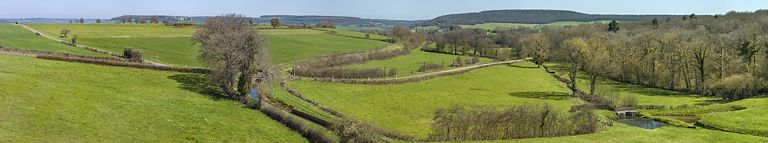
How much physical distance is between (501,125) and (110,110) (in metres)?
27.0

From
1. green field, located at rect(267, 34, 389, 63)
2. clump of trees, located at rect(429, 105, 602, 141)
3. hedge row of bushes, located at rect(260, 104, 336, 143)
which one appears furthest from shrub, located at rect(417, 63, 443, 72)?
hedge row of bushes, located at rect(260, 104, 336, 143)

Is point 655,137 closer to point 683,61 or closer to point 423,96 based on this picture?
point 423,96

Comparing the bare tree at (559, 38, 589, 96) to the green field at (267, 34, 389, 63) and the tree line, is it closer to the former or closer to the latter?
the tree line

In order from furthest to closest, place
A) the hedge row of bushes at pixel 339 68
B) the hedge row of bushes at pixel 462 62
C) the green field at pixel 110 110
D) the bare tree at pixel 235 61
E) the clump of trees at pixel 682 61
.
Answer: the hedge row of bushes at pixel 462 62 → the hedge row of bushes at pixel 339 68 → the clump of trees at pixel 682 61 → the bare tree at pixel 235 61 → the green field at pixel 110 110

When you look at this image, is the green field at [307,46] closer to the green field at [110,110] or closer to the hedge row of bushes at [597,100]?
the hedge row of bushes at [597,100]

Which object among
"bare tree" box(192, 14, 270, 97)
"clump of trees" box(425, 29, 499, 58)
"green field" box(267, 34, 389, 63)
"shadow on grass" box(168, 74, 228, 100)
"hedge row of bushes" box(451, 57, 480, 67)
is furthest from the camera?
"clump of trees" box(425, 29, 499, 58)

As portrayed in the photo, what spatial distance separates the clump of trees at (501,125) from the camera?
39844 millimetres

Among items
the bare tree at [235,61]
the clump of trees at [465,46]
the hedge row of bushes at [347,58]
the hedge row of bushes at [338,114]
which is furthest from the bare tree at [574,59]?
the clump of trees at [465,46]

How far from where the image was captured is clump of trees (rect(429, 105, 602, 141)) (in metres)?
39.8

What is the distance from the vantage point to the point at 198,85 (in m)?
47.2

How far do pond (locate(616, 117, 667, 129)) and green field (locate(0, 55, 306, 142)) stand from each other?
37.9 metres

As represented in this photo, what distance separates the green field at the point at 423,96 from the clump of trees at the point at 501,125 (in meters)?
6.47

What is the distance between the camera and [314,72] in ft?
258

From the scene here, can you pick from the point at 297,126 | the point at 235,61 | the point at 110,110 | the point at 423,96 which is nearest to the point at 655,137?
the point at 297,126
